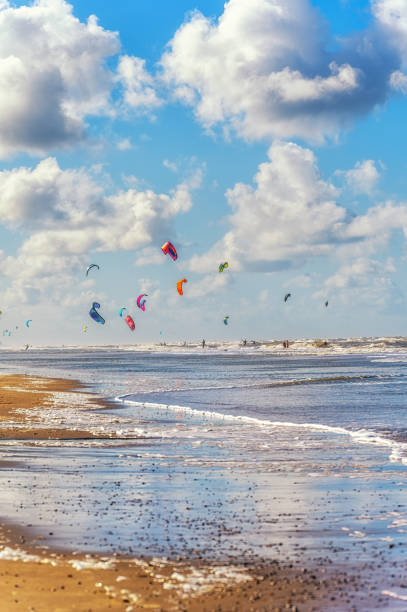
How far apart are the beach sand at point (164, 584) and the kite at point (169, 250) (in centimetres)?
3839

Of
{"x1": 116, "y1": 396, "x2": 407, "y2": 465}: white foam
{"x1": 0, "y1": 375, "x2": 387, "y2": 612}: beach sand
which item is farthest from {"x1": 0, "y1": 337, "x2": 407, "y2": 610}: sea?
{"x1": 0, "y1": 375, "x2": 387, "y2": 612}: beach sand

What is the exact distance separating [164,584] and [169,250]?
133 ft

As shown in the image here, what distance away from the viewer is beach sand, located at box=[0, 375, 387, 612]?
6461mm

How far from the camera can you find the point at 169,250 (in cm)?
4684

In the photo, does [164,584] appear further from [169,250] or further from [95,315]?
[95,315]

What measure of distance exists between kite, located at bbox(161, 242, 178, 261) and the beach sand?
126 feet

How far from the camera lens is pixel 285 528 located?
9.09m

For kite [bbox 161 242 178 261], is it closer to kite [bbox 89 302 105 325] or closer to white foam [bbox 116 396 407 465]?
white foam [bbox 116 396 407 465]

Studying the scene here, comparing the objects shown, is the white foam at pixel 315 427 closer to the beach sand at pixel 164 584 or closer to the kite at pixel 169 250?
the beach sand at pixel 164 584

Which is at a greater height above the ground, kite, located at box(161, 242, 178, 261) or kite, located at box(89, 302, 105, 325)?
kite, located at box(161, 242, 178, 261)

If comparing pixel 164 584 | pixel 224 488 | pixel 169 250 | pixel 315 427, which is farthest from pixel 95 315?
pixel 164 584

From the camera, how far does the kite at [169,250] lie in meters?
46.2

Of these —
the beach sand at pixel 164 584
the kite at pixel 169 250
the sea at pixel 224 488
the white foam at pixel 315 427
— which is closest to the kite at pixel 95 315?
the kite at pixel 169 250

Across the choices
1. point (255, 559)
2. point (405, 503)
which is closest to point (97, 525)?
point (255, 559)
